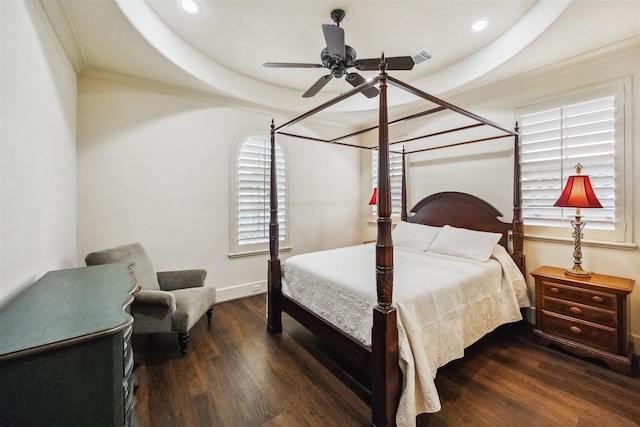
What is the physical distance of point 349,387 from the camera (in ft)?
6.38

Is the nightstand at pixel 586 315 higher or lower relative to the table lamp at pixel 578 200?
lower

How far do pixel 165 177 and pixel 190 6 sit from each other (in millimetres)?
1760

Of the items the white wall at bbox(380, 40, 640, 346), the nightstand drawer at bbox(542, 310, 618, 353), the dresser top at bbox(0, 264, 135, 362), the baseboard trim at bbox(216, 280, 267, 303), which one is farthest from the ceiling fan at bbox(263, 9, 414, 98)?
the baseboard trim at bbox(216, 280, 267, 303)

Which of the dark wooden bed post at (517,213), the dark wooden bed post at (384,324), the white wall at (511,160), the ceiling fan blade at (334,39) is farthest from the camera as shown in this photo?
the dark wooden bed post at (517,213)

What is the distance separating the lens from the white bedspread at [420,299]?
5.14 feet

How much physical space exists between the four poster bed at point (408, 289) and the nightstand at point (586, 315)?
249 millimetres

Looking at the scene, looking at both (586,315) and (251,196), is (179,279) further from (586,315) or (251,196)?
(586,315)

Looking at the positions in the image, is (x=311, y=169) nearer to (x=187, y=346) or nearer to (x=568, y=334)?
(x=187, y=346)

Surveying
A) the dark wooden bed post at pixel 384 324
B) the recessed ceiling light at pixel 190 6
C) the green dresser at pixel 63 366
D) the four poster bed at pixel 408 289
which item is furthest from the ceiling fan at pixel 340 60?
the green dresser at pixel 63 366

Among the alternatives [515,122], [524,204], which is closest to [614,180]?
Result: [524,204]

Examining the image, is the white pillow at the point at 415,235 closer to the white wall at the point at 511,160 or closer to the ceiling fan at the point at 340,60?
the white wall at the point at 511,160

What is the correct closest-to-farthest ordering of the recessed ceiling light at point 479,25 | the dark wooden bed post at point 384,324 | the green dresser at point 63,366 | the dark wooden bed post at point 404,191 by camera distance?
the green dresser at point 63,366 < the dark wooden bed post at point 384,324 < the recessed ceiling light at point 479,25 < the dark wooden bed post at point 404,191

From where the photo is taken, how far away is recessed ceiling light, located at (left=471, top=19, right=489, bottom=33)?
8.04 ft

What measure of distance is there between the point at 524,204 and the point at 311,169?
9.31 feet
